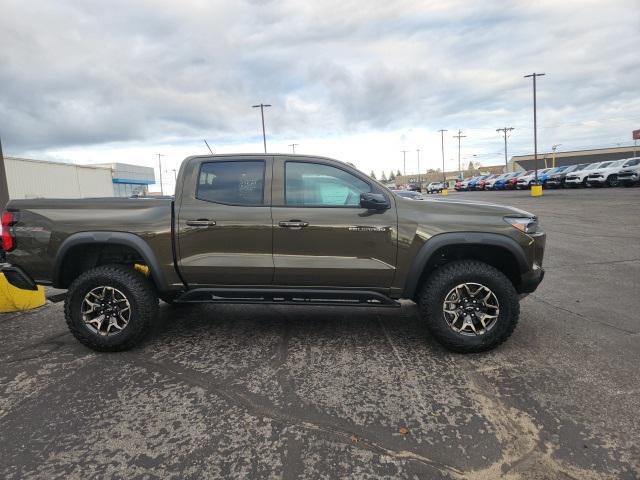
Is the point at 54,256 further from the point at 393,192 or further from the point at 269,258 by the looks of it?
the point at 393,192

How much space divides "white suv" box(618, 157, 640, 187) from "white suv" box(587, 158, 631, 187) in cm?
26

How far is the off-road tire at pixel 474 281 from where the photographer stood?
12.8 feet

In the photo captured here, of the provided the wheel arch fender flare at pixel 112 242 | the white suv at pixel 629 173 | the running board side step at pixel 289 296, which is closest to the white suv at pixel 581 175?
the white suv at pixel 629 173

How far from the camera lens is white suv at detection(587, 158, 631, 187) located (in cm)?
2762

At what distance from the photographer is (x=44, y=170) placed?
1807 inches

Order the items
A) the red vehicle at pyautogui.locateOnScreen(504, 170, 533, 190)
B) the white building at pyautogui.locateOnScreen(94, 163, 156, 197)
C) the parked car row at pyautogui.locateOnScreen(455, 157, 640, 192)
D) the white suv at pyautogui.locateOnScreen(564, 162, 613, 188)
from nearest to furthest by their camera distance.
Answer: the parked car row at pyautogui.locateOnScreen(455, 157, 640, 192), the white suv at pyautogui.locateOnScreen(564, 162, 613, 188), the red vehicle at pyautogui.locateOnScreen(504, 170, 533, 190), the white building at pyautogui.locateOnScreen(94, 163, 156, 197)

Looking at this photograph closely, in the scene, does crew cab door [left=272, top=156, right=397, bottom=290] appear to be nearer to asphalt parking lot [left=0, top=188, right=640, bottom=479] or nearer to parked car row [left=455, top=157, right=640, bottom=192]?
asphalt parking lot [left=0, top=188, right=640, bottom=479]

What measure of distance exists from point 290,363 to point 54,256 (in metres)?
2.38

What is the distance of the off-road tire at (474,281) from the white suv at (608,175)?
2888 centimetres

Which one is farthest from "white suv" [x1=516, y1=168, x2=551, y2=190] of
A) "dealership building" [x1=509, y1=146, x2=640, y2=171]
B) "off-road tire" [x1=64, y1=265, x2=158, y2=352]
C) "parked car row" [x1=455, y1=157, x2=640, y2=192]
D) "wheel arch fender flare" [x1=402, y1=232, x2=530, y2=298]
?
"dealership building" [x1=509, y1=146, x2=640, y2=171]

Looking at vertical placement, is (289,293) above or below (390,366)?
above

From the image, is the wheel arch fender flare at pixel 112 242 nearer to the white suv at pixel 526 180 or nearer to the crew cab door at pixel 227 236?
the crew cab door at pixel 227 236

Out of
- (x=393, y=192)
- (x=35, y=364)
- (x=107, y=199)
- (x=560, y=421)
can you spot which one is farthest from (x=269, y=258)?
(x=560, y=421)

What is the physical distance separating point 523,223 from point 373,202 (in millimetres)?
1383
